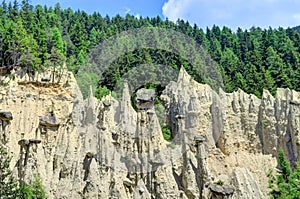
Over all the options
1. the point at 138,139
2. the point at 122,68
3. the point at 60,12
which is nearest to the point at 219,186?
the point at 138,139

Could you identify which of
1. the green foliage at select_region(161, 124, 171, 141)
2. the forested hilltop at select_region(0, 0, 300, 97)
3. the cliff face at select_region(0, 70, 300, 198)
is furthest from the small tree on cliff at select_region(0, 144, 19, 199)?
the forested hilltop at select_region(0, 0, 300, 97)

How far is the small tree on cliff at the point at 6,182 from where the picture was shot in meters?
13.5

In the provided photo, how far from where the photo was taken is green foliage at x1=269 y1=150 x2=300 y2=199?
16.8 metres

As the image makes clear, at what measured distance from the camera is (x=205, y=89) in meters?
22.7

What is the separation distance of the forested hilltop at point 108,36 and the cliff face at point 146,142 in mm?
6641

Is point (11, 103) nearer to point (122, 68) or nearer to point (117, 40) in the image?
point (122, 68)

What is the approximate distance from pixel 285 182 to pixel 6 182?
1352cm

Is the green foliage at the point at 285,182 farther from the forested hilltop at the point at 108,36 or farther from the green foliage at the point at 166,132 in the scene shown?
the forested hilltop at the point at 108,36

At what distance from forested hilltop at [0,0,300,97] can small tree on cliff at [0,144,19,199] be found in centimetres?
1001

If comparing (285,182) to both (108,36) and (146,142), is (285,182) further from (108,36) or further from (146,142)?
(108,36)

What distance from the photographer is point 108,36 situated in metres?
43.8

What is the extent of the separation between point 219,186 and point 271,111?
967cm

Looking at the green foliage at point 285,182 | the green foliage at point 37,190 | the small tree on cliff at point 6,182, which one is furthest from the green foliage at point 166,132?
the small tree on cliff at point 6,182

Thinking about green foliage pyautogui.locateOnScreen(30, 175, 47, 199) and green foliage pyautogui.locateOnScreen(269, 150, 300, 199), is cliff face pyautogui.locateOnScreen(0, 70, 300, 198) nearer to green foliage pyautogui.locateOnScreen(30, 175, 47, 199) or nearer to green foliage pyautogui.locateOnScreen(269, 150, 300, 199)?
green foliage pyautogui.locateOnScreen(269, 150, 300, 199)
